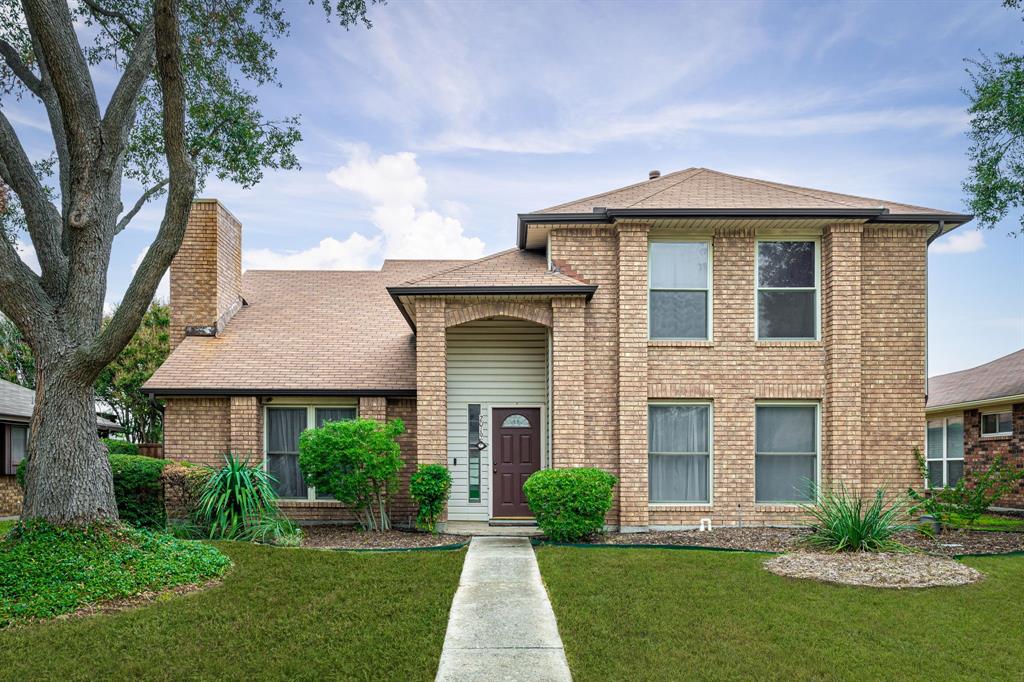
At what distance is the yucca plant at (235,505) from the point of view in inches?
443

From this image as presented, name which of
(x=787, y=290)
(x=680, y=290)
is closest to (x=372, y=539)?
(x=680, y=290)

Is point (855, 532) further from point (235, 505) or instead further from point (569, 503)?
point (235, 505)

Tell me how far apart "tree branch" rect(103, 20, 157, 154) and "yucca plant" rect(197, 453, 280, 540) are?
5.19m

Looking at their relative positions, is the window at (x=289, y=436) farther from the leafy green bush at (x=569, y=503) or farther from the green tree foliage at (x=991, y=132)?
the green tree foliage at (x=991, y=132)

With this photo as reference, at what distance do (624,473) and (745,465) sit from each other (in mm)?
2174

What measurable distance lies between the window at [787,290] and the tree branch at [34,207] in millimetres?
10984

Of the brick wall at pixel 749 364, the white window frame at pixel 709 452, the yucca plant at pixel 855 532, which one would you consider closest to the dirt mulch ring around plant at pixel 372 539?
the brick wall at pixel 749 364

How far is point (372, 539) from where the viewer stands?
12.0 meters

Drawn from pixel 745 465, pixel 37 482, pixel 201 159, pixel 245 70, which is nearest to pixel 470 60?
pixel 245 70

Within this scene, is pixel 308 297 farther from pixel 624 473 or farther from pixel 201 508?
pixel 624 473

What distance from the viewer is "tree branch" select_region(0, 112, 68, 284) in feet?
31.9

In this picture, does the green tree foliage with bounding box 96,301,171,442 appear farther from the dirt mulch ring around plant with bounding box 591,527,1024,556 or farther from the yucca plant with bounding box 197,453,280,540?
the dirt mulch ring around plant with bounding box 591,527,1024,556

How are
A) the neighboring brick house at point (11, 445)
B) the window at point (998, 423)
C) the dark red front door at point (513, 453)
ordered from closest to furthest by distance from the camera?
the dark red front door at point (513, 453), the window at point (998, 423), the neighboring brick house at point (11, 445)

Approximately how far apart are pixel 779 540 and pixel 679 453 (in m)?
2.30
